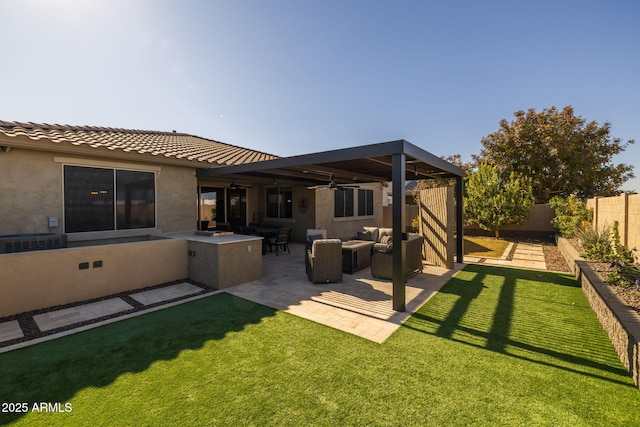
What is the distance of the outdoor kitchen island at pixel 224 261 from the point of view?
20.6 feet

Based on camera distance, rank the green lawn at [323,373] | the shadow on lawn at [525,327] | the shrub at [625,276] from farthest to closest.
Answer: the shrub at [625,276]
the shadow on lawn at [525,327]
the green lawn at [323,373]

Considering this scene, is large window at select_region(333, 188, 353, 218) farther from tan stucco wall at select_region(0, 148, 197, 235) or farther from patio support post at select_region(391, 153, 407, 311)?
tan stucco wall at select_region(0, 148, 197, 235)

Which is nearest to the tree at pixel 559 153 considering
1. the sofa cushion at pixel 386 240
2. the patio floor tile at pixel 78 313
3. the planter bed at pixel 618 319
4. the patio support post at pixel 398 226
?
the sofa cushion at pixel 386 240

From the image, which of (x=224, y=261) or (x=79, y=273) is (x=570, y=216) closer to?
(x=224, y=261)

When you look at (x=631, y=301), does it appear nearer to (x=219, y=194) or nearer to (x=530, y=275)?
(x=530, y=275)

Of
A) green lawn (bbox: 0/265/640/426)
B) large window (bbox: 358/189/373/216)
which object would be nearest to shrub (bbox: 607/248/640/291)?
green lawn (bbox: 0/265/640/426)

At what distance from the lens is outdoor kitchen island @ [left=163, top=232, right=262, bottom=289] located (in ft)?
20.6

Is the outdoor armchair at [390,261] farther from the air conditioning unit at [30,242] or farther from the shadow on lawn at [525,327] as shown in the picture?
the air conditioning unit at [30,242]

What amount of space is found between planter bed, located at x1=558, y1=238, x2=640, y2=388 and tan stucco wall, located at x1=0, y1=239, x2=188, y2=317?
7.94 metres

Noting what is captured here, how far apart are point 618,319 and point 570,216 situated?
12.3 m

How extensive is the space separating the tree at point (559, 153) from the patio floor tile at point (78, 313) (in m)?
19.7

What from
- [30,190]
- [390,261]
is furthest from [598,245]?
[30,190]

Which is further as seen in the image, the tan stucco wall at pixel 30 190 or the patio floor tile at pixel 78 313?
the tan stucco wall at pixel 30 190

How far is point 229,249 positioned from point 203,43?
726 cm
